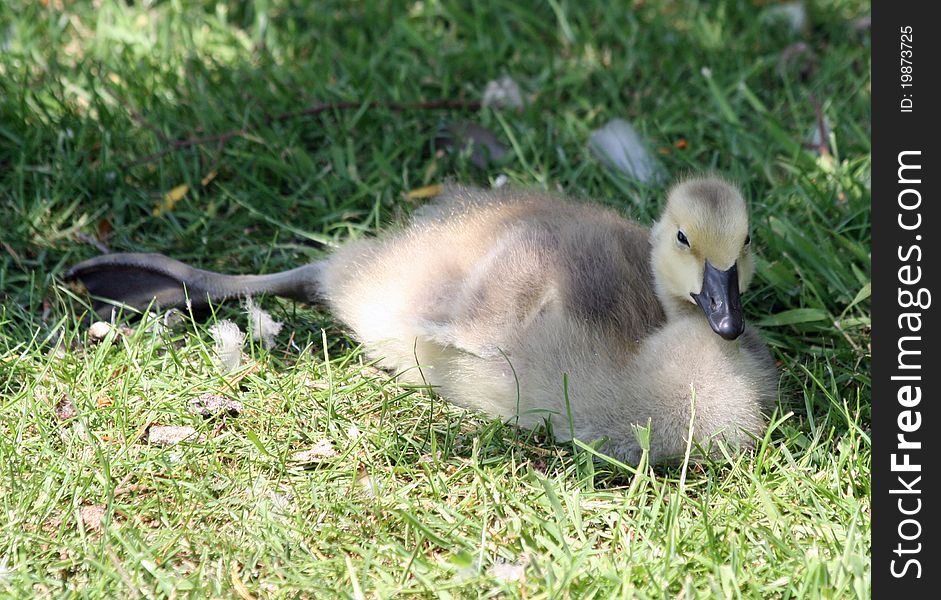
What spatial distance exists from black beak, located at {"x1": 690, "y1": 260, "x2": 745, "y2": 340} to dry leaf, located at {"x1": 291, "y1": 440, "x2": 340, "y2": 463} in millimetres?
988

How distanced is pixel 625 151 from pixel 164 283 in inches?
67.2

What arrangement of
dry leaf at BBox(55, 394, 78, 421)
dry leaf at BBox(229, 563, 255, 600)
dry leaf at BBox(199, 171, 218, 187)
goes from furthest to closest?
dry leaf at BBox(199, 171, 218, 187) → dry leaf at BBox(55, 394, 78, 421) → dry leaf at BBox(229, 563, 255, 600)

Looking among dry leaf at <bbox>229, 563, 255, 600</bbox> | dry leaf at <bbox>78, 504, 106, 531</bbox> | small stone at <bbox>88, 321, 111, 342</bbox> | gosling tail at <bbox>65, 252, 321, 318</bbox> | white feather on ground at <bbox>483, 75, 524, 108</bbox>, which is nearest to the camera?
dry leaf at <bbox>229, 563, 255, 600</bbox>

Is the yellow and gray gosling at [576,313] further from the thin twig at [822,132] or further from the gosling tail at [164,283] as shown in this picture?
the thin twig at [822,132]

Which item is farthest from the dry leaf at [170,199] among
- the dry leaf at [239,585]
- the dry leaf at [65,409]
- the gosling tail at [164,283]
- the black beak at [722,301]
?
the black beak at [722,301]

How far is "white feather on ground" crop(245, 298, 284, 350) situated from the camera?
327cm

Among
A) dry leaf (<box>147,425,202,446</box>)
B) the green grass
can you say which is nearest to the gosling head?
the green grass

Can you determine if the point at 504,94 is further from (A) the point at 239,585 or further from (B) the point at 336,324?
(A) the point at 239,585

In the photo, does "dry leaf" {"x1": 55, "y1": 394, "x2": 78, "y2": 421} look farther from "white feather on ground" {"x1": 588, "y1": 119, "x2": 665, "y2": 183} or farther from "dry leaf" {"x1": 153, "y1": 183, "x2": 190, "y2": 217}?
"white feather on ground" {"x1": 588, "y1": 119, "x2": 665, "y2": 183}

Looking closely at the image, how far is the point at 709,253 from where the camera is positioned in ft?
8.80

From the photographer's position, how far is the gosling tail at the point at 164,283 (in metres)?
3.35

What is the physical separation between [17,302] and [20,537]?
1180mm

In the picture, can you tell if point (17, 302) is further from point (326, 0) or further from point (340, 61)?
point (326, 0)

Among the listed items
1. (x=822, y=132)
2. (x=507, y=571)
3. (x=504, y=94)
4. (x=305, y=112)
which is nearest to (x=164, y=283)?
(x=305, y=112)
